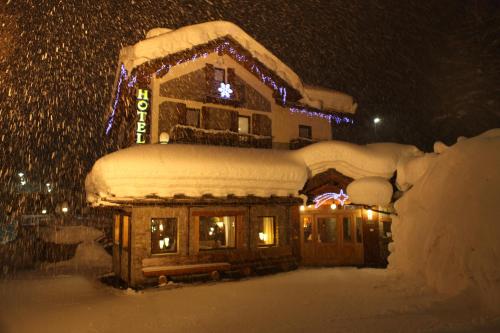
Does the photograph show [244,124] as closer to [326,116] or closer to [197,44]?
[197,44]

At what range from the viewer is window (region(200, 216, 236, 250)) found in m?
14.2

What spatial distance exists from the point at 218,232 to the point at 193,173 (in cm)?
304

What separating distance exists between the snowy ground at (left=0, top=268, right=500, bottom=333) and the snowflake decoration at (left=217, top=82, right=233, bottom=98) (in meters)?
8.63

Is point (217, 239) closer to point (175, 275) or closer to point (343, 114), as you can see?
point (175, 275)

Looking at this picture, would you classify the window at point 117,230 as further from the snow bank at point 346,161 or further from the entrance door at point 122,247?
the snow bank at point 346,161

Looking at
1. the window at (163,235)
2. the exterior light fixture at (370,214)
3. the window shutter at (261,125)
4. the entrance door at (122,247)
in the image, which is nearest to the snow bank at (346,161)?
the exterior light fixture at (370,214)

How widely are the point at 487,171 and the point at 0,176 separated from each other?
58888mm

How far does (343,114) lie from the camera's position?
72.3 ft

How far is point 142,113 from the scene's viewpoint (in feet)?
52.4

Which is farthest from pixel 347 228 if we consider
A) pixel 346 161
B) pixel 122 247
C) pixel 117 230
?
pixel 117 230

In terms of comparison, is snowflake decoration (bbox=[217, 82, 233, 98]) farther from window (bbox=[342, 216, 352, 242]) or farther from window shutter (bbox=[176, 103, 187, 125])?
window (bbox=[342, 216, 352, 242])

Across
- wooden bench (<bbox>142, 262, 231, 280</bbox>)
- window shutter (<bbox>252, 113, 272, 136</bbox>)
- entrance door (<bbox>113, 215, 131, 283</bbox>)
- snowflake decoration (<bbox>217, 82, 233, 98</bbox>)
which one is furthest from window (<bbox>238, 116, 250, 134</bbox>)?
wooden bench (<bbox>142, 262, 231, 280</bbox>)

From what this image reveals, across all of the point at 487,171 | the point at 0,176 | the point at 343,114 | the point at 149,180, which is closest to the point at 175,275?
the point at 149,180

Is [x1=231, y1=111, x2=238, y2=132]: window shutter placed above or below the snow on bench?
above
